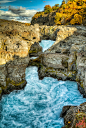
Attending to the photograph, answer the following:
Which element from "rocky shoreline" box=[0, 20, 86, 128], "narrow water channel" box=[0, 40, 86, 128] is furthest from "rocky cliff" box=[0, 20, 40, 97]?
"narrow water channel" box=[0, 40, 86, 128]

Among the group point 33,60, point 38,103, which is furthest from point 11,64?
point 33,60

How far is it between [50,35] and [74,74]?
21.6 meters

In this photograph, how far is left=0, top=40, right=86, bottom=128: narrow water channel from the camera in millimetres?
10398

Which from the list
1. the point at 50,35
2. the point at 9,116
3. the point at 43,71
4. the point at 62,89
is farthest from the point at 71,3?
the point at 9,116

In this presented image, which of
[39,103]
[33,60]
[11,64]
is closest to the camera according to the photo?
[39,103]

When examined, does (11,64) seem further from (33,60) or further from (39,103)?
(33,60)

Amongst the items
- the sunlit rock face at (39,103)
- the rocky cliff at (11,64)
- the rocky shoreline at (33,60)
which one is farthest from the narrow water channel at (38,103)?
the rocky cliff at (11,64)

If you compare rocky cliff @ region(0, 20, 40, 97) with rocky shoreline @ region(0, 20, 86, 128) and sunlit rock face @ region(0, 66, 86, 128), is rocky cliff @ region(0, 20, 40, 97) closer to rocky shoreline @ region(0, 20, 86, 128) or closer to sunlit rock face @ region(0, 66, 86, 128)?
rocky shoreline @ region(0, 20, 86, 128)

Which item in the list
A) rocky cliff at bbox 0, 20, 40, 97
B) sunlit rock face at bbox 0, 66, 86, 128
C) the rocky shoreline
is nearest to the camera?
sunlit rock face at bbox 0, 66, 86, 128

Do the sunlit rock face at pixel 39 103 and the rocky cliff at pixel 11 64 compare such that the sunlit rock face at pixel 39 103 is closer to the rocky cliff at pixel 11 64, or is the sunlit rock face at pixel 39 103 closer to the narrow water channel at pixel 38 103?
the narrow water channel at pixel 38 103

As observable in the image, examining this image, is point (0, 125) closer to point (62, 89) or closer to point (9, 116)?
point (9, 116)

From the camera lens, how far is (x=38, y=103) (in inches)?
506

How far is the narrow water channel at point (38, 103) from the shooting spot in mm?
10398

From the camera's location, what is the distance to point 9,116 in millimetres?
11117
